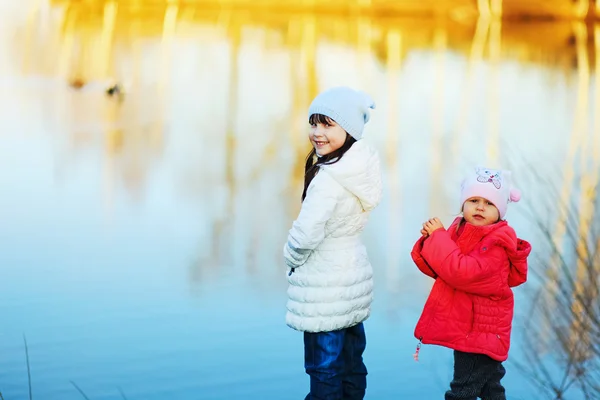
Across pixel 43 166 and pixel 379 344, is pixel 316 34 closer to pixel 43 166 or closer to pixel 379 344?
pixel 43 166

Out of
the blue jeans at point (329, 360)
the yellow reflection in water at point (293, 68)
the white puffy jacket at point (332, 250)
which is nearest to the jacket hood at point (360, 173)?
the white puffy jacket at point (332, 250)

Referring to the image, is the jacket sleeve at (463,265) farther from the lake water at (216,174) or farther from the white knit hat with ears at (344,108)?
the lake water at (216,174)

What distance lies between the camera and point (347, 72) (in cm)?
1151

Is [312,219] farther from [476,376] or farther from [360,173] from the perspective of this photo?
[476,376]

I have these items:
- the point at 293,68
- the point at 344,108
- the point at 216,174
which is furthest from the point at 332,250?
the point at 293,68

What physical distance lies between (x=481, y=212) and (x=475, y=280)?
7.4 inches

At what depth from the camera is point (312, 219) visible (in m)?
2.83

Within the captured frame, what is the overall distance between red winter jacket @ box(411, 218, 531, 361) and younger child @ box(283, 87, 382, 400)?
0.69 ft

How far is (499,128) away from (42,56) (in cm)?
573

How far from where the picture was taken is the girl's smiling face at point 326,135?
2951 millimetres

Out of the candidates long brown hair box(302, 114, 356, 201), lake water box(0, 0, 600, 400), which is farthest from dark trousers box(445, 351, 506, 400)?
lake water box(0, 0, 600, 400)

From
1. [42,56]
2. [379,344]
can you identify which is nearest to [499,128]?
[379,344]

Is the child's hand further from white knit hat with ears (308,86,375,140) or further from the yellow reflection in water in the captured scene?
the yellow reflection in water

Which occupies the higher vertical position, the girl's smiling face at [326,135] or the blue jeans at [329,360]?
the girl's smiling face at [326,135]
